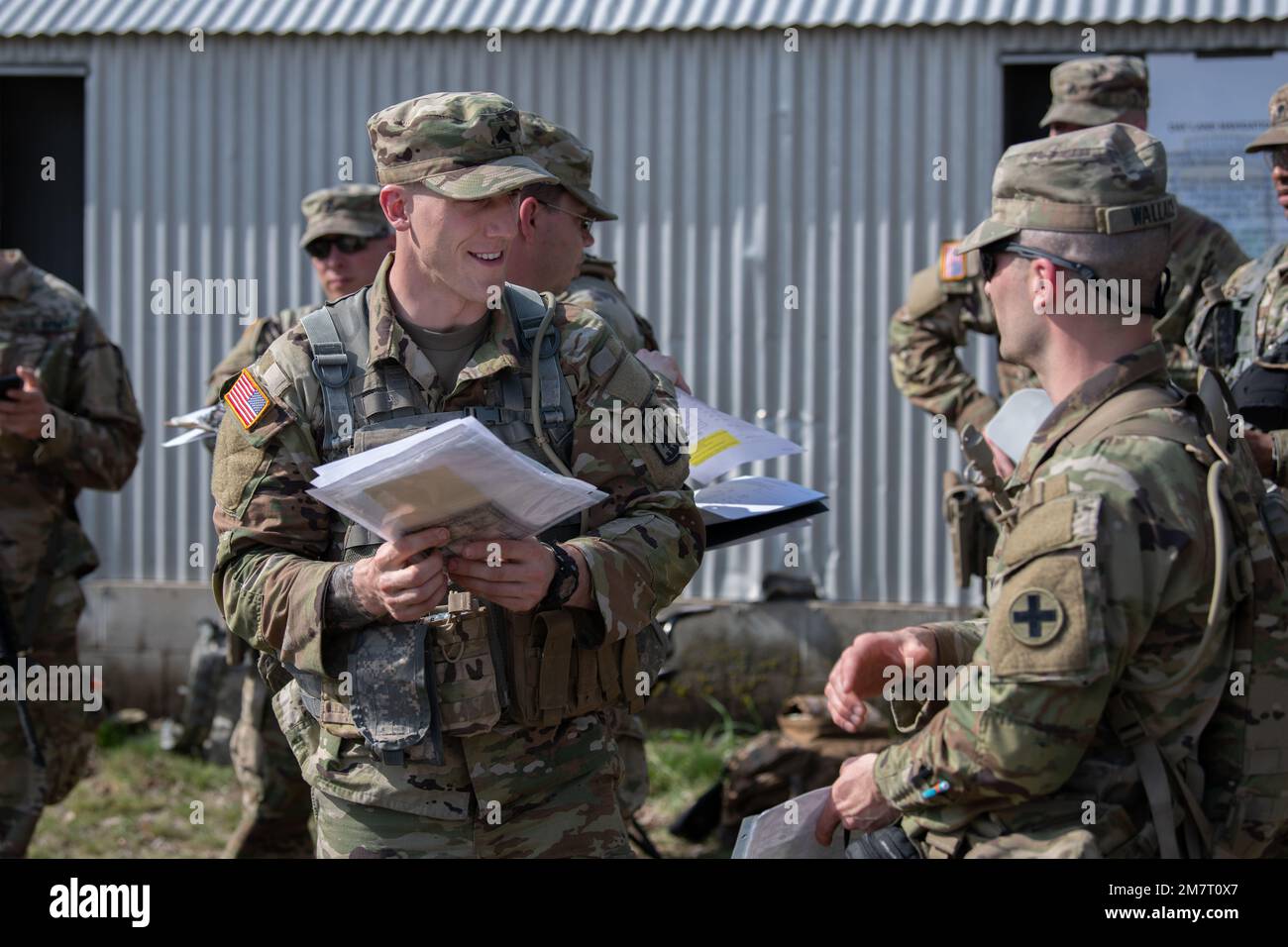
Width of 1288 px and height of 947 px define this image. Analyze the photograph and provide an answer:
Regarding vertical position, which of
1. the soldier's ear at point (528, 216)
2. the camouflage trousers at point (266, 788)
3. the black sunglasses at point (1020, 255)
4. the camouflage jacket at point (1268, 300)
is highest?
the soldier's ear at point (528, 216)

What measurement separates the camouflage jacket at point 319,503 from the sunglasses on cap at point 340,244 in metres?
2.40

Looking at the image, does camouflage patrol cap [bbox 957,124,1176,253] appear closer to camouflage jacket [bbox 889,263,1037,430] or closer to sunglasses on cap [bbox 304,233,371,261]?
sunglasses on cap [bbox 304,233,371,261]

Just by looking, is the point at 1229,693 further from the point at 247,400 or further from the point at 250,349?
the point at 250,349

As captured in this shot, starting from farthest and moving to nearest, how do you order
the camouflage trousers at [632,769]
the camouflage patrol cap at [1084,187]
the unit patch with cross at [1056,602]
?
the camouflage trousers at [632,769] < the camouflage patrol cap at [1084,187] < the unit patch with cross at [1056,602]

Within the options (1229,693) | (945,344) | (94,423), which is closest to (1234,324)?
(945,344)

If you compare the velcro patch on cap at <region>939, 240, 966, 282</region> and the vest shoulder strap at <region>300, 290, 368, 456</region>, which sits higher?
the velcro patch on cap at <region>939, 240, 966, 282</region>

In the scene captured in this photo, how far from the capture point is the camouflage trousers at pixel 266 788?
5.44 metres

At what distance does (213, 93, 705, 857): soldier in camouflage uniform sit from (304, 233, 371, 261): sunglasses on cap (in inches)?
93.9

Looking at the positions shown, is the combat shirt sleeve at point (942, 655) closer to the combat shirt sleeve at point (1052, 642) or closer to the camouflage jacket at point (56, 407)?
the combat shirt sleeve at point (1052, 642)

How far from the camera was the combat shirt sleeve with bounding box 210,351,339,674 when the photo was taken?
115 inches

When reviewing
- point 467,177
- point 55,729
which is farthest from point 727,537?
point 55,729

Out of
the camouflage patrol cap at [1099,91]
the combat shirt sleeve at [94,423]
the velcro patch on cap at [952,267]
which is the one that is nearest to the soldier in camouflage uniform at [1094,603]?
the camouflage patrol cap at [1099,91]

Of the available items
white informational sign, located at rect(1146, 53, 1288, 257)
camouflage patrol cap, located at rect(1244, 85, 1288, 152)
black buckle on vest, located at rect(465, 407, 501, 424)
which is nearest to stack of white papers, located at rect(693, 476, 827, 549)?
black buckle on vest, located at rect(465, 407, 501, 424)

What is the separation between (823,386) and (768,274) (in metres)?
0.60
